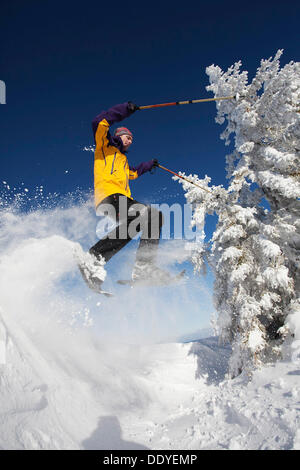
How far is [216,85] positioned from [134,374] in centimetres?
1091

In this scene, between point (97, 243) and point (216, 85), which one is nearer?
point (97, 243)

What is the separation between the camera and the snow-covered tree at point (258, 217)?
6.98 meters

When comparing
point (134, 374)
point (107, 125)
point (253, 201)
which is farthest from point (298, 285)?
point (107, 125)

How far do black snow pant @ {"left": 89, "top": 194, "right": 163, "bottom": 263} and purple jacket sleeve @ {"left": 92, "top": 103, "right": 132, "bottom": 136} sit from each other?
1.70m

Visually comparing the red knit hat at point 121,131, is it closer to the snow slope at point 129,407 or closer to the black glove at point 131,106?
the black glove at point 131,106

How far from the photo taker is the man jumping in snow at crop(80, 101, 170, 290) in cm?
570

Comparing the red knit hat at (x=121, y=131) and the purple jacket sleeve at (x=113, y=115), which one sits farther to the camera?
the red knit hat at (x=121, y=131)

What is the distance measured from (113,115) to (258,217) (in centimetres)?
614

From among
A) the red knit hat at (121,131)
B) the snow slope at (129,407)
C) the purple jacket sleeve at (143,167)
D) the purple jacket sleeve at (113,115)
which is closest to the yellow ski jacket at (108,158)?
the purple jacket sleeve at (113,115)

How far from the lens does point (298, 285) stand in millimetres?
7836

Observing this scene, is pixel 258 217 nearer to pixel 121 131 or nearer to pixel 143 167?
pixel 143 167

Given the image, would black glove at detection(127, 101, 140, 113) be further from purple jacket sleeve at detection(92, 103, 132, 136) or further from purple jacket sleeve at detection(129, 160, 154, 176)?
purple jacket sleeve at detection(129, 160, 154, 176)

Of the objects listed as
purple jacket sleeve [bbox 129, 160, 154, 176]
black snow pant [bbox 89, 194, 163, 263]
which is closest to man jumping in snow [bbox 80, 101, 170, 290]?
black snow pant [bbox 89, 194, 163, 263]
